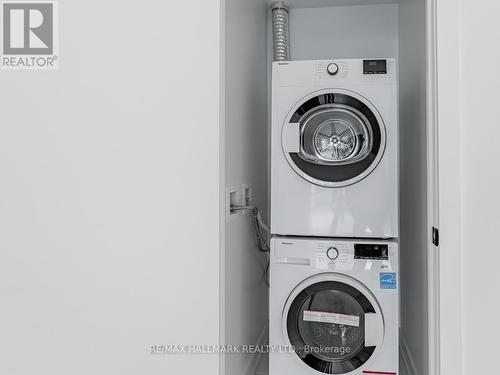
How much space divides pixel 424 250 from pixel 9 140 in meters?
1.94

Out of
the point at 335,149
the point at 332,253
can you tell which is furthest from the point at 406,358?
the point at 335,149

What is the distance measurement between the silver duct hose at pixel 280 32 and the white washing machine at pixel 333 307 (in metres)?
1.26

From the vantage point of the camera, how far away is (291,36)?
9.10ft

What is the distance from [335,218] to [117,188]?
106cm

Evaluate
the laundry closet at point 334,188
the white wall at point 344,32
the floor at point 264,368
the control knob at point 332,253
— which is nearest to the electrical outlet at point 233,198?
the laundry closet at point 334,188

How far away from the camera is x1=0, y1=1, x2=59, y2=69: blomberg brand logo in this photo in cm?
163

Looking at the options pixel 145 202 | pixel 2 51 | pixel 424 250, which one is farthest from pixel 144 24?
pixel 424 250

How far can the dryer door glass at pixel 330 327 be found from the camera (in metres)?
1.91

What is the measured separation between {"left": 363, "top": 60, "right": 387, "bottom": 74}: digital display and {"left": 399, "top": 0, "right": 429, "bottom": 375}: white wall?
177 mm

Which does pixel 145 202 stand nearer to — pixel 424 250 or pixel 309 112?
pixel 309 112

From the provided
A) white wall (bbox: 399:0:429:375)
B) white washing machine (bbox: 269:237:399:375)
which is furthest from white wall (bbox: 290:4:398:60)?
white washing machine (bbox: 269:237:399:375)

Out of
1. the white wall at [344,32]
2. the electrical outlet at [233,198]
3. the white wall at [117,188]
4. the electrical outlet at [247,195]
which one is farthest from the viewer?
the white wall at [344,32]

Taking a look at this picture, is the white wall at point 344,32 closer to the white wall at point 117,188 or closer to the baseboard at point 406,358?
the white wall at point 117,188

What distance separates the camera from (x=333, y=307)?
193cm
